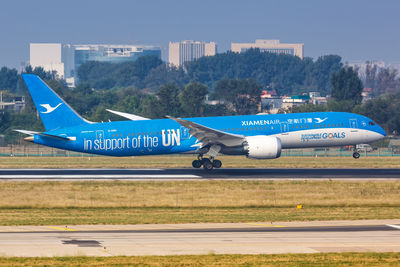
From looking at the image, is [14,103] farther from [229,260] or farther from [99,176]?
[229,260]

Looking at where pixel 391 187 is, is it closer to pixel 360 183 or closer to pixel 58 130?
pixel 360 183

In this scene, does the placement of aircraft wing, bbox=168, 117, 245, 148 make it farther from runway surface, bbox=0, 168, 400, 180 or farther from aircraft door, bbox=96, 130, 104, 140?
aircraft door, bbox=96, 130, 104, 140

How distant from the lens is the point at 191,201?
4091 centimetres

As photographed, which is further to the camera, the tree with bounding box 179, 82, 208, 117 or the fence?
the tree with bounding box 179, 82, 208, 117

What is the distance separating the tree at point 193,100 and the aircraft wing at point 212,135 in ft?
245

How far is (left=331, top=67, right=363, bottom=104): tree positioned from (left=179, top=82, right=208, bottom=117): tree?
1413 inches

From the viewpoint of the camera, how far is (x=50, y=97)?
54.9 metres

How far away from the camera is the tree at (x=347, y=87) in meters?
153

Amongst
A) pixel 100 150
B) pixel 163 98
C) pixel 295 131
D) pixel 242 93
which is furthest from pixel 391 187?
pixel 242 93

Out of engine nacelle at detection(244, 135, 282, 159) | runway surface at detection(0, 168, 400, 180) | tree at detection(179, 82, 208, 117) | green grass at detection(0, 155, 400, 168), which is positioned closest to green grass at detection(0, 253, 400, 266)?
runway surface at detection(0, 168, 400, 180)

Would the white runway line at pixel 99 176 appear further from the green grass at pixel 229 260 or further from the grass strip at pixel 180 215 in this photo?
the green grass at pixel 229 260

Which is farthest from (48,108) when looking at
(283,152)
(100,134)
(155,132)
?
(283,152)

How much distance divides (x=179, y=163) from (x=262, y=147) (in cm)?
1450

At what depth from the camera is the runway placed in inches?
985
